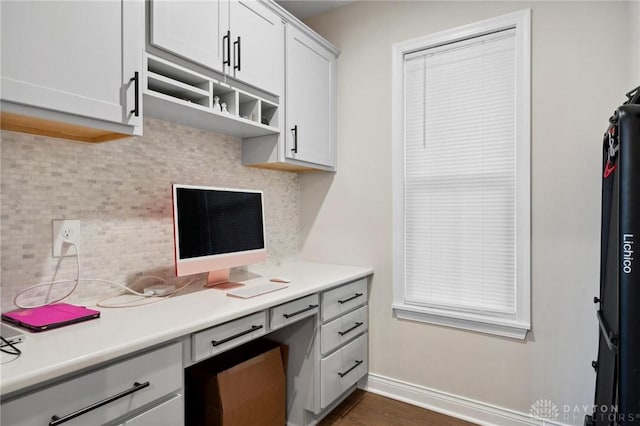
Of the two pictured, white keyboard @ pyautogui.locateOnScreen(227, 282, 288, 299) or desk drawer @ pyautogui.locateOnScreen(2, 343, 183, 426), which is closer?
desk drawer @ pyautogui.locateOnScreen(2, 343, 183, 426)

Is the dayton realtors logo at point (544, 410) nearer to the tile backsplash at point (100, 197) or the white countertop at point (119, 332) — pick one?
the white countertop at point (119, 332)

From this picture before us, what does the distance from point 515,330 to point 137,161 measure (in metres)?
2.21

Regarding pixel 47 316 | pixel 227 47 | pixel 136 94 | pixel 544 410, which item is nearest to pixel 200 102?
pixel 227 47

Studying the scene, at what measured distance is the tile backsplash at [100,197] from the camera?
1.33 metres

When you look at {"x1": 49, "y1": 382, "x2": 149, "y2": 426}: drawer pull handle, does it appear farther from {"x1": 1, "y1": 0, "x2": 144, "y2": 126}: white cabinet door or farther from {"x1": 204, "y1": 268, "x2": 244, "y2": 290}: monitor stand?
{"x1": 1, "y1": 0, "x2": 144, "y2": 126}: white cabinet door

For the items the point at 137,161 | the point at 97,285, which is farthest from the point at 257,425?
the point at 137,161

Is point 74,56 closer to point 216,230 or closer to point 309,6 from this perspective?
point 216,230

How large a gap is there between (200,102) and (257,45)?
49 centimetres

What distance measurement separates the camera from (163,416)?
1193 millimetres

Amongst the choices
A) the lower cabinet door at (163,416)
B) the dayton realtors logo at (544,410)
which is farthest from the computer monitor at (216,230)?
the dayton realtors logo at (544,410)

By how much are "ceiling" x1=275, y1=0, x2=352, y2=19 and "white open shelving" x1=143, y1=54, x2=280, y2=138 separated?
100cm

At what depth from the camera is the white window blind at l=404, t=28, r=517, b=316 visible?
2088 mm

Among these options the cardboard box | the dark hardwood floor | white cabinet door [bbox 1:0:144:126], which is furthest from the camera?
the dark hardwood floor

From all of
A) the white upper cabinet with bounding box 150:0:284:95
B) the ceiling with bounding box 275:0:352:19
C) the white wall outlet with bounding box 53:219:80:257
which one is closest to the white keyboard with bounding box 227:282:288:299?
the white wall outlet with bounding box 53:219:80:257
